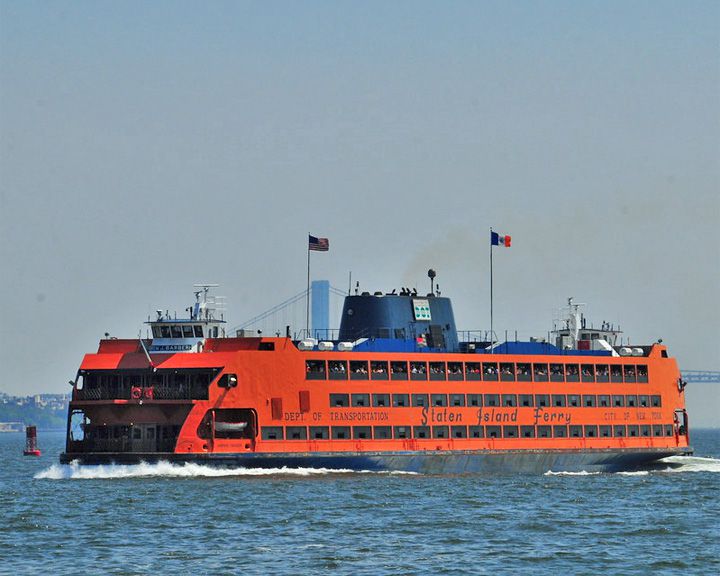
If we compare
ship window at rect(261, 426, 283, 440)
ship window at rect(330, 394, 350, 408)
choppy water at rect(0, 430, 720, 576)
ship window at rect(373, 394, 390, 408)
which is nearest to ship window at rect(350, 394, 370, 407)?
ship window at rect(330, 394, 350, 408)

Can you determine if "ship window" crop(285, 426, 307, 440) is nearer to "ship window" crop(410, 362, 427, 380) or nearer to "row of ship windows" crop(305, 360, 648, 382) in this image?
"row of ship windows" crop(305, 360, 648, 382)

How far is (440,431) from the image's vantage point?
66.8 meters

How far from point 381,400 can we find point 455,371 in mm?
4689

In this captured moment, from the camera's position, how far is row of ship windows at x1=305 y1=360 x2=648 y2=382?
6366cm

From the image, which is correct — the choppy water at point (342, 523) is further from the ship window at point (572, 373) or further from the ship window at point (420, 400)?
the ship window at point (572, 373)

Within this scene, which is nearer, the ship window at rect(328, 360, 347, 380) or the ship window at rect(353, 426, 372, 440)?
the ship window at rect(328, 360, 347, 380)

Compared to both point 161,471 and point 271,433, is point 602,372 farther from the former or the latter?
point 161,471

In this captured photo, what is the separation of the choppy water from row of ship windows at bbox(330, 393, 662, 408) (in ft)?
11.2

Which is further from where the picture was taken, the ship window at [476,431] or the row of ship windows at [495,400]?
the ship window at [476,431]

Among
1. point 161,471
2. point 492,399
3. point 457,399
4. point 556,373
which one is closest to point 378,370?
point 457,399

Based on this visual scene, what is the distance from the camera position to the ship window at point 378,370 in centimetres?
6475

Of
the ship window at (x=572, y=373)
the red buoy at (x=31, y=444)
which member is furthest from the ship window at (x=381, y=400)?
the red buoy at (x=31, y=444)

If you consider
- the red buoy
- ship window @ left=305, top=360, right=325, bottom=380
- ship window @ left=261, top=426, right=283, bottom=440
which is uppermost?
ship window @ left=305, top=360, right=325, bottom=380

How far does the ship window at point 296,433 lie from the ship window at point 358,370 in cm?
345
